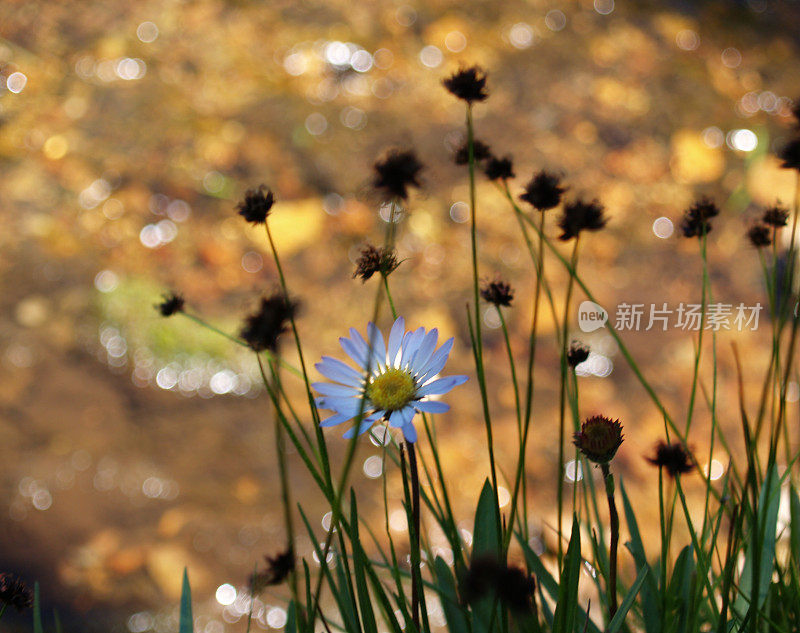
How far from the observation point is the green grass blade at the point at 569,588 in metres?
0.46

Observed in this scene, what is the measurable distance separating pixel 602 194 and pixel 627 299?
0.34 m

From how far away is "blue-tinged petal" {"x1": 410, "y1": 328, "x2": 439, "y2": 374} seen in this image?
0.52 m

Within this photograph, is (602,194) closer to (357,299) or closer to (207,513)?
(357,299)

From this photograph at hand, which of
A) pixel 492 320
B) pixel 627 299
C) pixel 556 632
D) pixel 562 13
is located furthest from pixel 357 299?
pixel 562 13

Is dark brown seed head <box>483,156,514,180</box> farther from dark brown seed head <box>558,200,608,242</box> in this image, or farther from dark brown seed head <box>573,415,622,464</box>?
dark brown seed head <box>573,415,622,464</box>

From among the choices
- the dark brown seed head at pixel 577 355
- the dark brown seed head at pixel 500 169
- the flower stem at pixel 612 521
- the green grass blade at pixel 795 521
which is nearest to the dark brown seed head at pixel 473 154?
the dark brown seed head at pixel 500 169

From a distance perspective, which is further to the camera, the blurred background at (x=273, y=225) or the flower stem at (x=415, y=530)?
the blurred background at (x=273, y=225)

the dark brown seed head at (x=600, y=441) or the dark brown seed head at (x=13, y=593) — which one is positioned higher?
the dark brown seed head at (x=600, y=441)

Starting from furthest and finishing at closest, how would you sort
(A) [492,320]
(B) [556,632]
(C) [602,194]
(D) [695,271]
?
(C) [602,194] < (D) [695,271] < (A) [492,320] < (B) [556,632]

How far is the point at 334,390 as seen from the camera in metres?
0.52

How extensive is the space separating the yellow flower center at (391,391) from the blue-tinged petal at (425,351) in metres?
0.01

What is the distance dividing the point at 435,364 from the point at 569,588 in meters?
0.19

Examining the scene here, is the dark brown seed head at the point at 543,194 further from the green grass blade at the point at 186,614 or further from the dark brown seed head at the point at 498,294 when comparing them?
the green grass blade at the point at 186,614

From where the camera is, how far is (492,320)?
1586 mm
